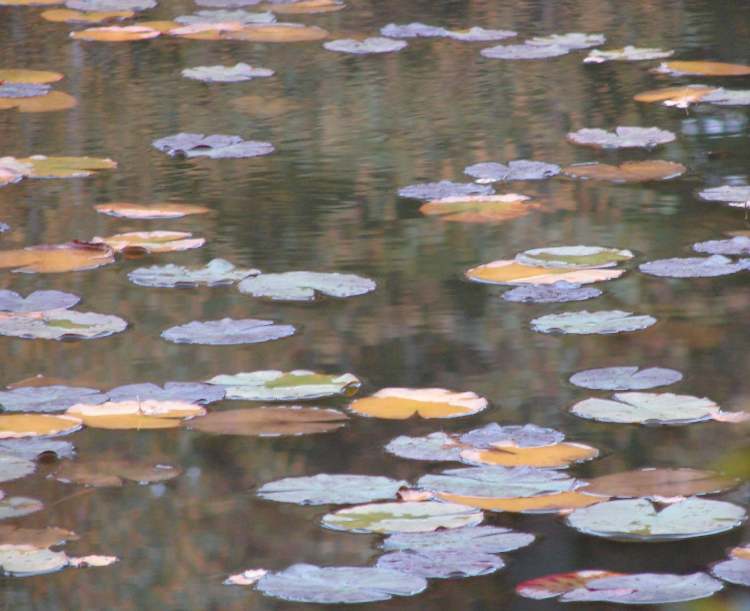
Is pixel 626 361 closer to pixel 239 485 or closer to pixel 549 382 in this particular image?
pixel 549 382

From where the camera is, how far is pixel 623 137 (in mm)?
3258

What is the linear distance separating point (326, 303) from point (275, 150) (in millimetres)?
912

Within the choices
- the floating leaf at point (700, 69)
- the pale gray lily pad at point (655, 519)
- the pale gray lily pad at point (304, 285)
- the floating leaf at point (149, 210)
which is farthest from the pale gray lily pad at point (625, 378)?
the floating leaf at point (700, 69)

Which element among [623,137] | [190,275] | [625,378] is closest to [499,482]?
[625,378]

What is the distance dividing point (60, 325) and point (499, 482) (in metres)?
0.83

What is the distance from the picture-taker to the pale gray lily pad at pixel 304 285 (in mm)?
2422

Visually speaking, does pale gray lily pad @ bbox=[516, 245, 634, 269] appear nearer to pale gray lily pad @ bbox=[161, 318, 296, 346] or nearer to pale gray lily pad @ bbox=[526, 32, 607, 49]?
pale gray lily pad @ bbox=[161, 318, 296, 346]

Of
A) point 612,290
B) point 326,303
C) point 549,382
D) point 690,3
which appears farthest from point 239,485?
point 690,3

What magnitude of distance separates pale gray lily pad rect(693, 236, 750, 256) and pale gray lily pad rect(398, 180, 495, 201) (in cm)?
46

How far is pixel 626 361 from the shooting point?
6.96 feet

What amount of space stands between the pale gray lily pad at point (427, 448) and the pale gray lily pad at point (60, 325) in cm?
58

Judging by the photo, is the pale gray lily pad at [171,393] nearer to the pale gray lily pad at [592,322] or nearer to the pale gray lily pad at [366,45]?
the pale gray lily pad at [592,322]

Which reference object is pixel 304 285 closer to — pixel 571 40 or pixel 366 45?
pixel 366 45

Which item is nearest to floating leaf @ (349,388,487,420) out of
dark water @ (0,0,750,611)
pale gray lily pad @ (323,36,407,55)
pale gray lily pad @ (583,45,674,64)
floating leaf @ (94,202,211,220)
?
dark water @ (0,0,750,611)
